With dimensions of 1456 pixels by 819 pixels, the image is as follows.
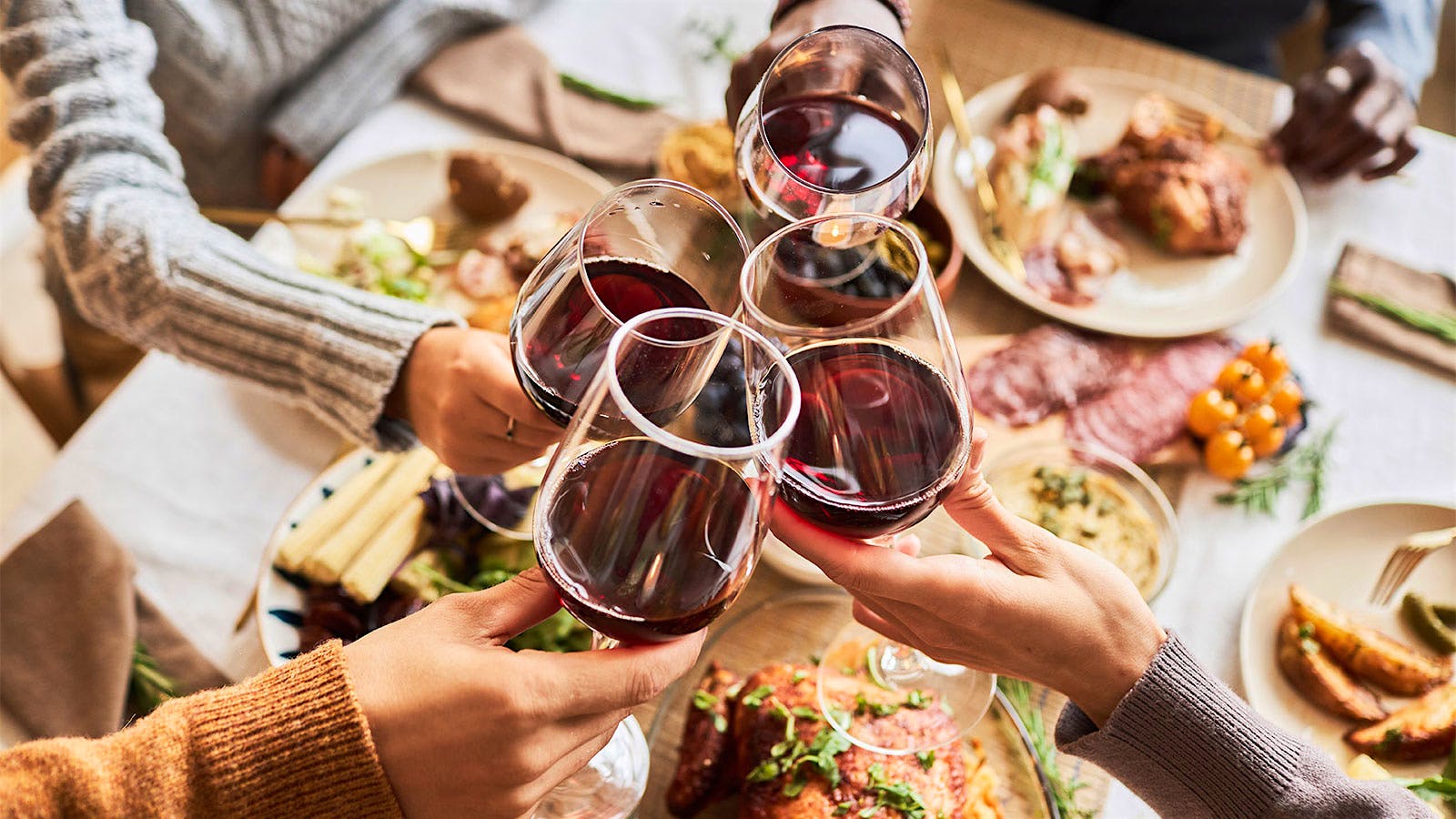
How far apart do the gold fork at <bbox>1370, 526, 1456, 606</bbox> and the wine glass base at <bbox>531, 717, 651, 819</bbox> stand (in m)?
1.07

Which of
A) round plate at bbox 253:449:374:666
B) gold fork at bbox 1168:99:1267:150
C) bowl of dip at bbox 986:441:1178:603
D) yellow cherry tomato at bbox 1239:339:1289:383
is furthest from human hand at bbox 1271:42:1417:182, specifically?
round plate at bbox 253:449:374:666

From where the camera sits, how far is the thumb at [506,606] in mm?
780

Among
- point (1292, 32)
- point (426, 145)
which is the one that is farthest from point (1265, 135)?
point (426, 145)

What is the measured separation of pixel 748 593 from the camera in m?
1.35

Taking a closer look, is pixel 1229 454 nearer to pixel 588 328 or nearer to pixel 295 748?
pixel 588 328

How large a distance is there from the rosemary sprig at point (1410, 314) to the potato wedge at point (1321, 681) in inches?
27.3

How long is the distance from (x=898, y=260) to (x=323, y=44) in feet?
4.46

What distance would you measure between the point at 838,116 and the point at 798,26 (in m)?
0.29

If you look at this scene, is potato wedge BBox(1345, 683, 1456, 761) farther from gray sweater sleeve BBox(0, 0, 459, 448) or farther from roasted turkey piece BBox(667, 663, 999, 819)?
gray sweater sleeve BBox(0, 0, 459, 448)

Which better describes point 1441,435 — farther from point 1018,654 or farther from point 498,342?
point 498,342

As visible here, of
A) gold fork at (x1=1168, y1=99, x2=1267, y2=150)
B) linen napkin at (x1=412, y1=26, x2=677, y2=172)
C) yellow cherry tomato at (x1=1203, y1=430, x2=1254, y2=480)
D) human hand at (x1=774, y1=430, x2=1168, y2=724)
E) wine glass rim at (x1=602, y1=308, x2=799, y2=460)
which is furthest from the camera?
gold fork at (x1=1168, y1=99, x2=1267, y2=150)

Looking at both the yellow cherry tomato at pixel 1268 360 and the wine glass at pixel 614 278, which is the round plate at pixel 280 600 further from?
the yellow cherry tomato at pixel 1268 360

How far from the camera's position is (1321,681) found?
1286mm

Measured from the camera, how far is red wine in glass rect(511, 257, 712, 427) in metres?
0.77
